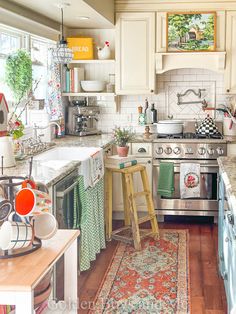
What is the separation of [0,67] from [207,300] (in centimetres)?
260

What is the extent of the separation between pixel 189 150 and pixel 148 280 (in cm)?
198

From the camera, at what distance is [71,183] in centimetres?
393

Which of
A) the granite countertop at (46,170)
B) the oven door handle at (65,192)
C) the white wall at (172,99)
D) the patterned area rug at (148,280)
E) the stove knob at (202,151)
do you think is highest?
the white wall at (172,99)

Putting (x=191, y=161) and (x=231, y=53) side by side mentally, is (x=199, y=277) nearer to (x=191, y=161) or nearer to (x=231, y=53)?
(x=191, y=161)

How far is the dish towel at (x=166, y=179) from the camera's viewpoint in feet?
18.8

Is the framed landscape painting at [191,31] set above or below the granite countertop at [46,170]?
above

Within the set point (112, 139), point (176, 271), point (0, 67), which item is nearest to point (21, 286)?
point (176, 271)

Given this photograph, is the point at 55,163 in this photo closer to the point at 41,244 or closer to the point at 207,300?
the point at 207,300

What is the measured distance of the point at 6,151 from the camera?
12.2ft

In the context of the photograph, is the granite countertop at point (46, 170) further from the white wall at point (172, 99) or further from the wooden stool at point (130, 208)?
the white wall at point (172, 99)

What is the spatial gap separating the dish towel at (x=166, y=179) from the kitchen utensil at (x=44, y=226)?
3.70 m

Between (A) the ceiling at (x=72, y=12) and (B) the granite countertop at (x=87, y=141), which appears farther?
(B) the granite countertop at (x=87, y=141)

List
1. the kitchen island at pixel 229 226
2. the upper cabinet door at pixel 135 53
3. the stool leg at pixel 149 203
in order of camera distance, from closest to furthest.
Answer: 1. the kitchen island at pixel 229 226
2. the stool leg at pixel 149 203
3. the upper cabinet door at pixel 135 53

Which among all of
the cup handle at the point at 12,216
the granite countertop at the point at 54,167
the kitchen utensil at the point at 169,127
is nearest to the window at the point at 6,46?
the granite countertop at the point at 54,167
